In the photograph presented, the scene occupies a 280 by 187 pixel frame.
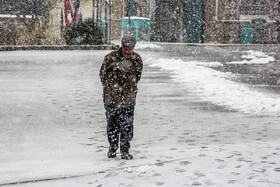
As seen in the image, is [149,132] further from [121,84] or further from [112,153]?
[121,84]

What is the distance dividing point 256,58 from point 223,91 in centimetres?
881

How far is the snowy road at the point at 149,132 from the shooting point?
5934mm

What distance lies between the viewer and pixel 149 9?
3203 centimetres

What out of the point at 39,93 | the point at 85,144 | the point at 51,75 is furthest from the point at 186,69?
the point at 85,144

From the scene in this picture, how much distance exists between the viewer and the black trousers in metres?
6.68

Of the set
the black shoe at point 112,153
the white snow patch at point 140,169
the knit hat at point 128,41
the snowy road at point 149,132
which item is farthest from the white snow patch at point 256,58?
the white snow patch at point 140,169

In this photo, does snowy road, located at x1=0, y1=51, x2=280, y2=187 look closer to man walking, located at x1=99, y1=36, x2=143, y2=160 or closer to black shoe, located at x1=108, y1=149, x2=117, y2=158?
black shoe, located at x1=108, y1=149, x2=117, y2=158

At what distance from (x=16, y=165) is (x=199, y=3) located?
85.8 feet

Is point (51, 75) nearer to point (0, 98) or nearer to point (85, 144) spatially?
point (0, 98)

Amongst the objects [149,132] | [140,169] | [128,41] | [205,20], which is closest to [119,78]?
[128,41]

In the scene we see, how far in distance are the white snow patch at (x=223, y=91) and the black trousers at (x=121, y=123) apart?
4.07 metres

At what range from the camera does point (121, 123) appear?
6.73 metres

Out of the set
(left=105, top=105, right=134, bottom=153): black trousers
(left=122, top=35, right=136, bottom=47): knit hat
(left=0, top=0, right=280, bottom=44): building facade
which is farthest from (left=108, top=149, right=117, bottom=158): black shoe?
(left=0, top=0, right=280, bottom=44): building facade

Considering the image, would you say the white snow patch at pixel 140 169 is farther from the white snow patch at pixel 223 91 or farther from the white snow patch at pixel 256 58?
the white snow patch at pixel 256 58
